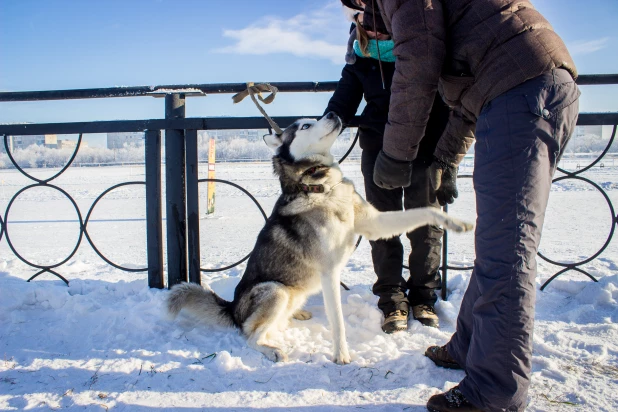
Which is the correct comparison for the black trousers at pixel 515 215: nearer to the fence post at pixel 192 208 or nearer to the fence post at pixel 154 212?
the fence post at pixel 192 208

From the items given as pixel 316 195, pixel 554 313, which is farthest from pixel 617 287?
pixel 316 195

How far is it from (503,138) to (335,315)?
1.44m

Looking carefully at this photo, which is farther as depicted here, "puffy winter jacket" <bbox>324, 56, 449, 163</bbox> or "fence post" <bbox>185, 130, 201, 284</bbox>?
"fence post" <bbox>185, 130, 201, 284</bbox>

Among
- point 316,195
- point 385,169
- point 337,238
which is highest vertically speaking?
point 385,169

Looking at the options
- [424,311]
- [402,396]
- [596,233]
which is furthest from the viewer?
[596,233]

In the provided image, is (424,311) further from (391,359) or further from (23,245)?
(23,245)

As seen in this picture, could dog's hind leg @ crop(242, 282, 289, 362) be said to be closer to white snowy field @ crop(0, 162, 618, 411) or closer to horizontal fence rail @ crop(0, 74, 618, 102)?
white snowy field @ crop(0, 162, 618, 411)

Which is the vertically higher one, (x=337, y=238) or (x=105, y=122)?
(x=105, y=122)

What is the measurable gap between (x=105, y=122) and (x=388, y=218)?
2.52m

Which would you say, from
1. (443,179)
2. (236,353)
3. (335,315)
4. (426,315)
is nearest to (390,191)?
(443,179)

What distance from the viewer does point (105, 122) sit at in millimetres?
3469

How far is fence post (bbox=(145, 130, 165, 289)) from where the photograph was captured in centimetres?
344

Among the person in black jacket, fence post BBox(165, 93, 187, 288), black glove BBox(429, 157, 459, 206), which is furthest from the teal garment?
fence post BBox(165, 93, 187, 288)

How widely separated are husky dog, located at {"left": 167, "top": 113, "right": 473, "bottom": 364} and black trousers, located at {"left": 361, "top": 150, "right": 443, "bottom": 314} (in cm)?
33
